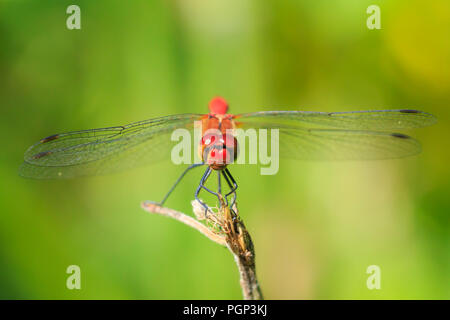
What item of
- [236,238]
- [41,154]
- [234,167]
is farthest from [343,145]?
[41,154]

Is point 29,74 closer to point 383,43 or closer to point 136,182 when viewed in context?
point 136,182

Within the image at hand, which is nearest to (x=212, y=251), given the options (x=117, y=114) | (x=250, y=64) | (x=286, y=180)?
(x=286, y=180)

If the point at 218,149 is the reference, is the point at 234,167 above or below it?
below

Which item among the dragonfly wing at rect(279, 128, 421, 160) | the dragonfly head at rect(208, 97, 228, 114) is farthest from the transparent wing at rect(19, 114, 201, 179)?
the dragonfly wing at rect(279, 128, 421, 160)

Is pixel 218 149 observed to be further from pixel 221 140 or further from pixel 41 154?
pixel 41 154

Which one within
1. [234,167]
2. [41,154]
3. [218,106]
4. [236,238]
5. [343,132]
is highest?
[218,106]

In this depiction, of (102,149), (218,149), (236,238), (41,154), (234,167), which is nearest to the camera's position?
(236,238)

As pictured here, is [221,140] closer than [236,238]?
No

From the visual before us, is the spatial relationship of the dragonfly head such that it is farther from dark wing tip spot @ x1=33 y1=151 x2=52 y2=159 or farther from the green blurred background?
dark wing tip spot @ x1=33 y1=151 x2=52 y2=159
